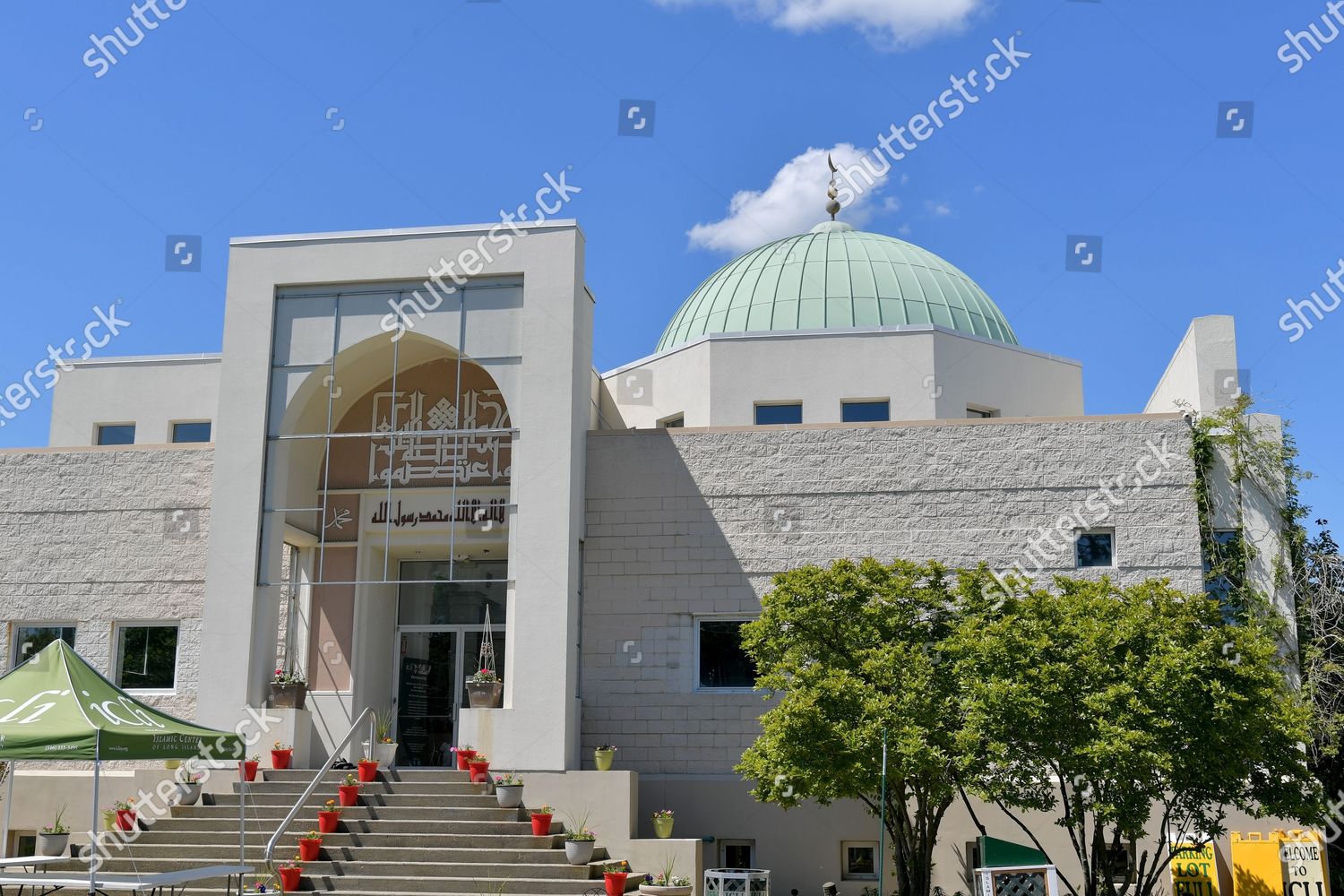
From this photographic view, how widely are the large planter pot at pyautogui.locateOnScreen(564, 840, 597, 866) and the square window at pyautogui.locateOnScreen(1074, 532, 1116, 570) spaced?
326 inches

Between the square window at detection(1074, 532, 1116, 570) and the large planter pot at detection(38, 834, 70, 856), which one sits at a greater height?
the square window at detection(1074, 532, 1116, 570)

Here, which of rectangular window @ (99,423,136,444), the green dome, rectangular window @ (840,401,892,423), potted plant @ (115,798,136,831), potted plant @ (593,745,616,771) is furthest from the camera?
the green dome

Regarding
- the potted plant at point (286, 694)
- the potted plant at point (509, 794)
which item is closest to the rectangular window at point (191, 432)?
the potted plant at point (286, 694)

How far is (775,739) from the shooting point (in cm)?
1547

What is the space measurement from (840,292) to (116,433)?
46.5 feet

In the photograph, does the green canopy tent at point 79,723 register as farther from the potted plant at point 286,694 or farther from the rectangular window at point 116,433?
the rectangular window at point 116,433

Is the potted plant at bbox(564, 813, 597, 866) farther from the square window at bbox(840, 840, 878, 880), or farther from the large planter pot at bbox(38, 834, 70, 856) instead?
the large planter pot at bbox(38, 834, 70, 856)

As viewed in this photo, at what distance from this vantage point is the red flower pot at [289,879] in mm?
14895

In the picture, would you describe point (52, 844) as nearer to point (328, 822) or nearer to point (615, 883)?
point (328, 822)

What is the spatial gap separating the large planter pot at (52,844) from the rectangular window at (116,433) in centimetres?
901

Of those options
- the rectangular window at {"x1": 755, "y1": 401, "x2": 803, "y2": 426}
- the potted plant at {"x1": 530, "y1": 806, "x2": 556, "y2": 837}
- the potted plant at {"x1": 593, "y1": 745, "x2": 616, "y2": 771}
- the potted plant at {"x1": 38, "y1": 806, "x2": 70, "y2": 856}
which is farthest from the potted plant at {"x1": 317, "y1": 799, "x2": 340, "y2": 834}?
the rectangular window at {"x1": 755, "y1": 401, "x2": 803, "y2": 426}

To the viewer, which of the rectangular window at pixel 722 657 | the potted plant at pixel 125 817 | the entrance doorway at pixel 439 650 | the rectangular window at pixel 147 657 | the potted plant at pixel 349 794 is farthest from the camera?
the entrance doorway at pixel 439 650

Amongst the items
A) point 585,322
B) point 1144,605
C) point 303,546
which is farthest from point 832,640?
point 303,546

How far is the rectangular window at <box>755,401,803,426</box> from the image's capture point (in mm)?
23141
